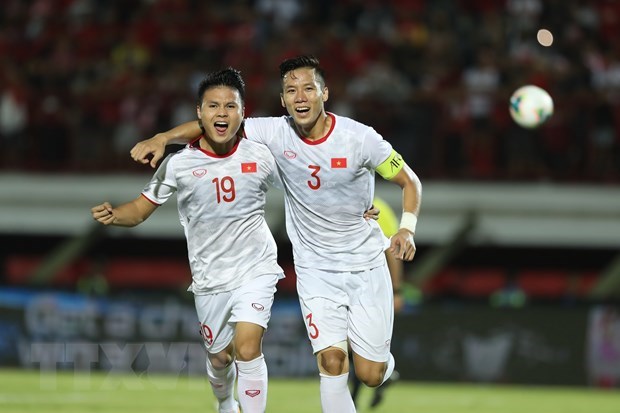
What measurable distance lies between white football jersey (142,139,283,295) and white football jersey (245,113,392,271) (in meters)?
0.22

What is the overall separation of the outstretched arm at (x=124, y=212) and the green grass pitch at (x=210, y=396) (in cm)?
379

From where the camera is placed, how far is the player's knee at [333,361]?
26.8 ft

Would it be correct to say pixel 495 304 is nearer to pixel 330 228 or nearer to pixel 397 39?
pixel 397 39

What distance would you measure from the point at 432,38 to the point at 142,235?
6.08 m

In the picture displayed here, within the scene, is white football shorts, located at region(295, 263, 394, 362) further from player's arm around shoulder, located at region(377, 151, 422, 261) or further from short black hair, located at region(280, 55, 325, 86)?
short black hair, located at region(280, 55, 325, 86)

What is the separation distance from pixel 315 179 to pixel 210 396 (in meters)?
6.20

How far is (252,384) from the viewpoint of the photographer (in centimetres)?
834

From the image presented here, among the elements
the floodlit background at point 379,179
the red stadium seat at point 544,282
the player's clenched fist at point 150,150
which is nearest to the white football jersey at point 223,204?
the player's clenched fist at point 150,150

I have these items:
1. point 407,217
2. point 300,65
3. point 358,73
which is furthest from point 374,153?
point 358,73

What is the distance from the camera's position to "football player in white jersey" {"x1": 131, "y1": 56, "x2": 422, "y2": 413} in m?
8.23

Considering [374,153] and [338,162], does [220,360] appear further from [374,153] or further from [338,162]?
[374,153]

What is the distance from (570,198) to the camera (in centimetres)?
1898

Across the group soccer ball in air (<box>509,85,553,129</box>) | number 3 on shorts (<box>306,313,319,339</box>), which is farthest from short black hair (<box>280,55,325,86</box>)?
soccer ball in air (<box>509,85,553,129</box>)

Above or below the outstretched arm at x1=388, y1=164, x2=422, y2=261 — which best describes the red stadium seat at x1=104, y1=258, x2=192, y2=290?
below
